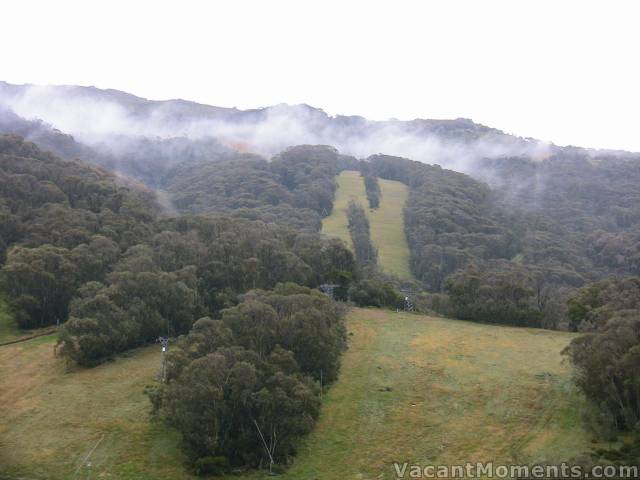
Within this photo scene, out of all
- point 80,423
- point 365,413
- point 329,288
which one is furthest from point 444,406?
point 329,288

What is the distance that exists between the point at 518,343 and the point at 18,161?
67.2 m

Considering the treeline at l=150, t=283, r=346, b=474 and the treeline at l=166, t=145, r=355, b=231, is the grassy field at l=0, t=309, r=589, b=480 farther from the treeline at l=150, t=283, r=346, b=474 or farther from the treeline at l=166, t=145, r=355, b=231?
the treeline at l=166, t=145, r=355, b=231

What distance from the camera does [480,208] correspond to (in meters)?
134

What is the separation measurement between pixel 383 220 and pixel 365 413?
10031cm

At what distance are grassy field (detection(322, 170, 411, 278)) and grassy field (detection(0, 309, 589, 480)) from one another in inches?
2372

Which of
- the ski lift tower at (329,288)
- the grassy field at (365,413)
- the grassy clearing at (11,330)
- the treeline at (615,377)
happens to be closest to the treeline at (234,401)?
the grassy field at (365,413)

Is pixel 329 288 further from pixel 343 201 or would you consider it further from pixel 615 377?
pixel 343 201

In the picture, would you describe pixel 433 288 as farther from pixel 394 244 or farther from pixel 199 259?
pixel 199 259

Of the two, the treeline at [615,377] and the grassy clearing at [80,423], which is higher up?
the treeline at [615,377]

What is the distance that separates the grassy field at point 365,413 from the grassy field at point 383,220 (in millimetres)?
60248

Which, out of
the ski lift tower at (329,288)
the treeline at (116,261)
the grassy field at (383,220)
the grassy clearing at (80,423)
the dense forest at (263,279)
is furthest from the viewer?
the grassy field at (383,220)

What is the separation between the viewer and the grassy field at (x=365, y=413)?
102 ft

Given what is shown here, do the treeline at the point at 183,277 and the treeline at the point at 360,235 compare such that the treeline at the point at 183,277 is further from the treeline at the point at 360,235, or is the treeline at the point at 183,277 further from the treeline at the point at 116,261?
the treeline at the point at 360,235

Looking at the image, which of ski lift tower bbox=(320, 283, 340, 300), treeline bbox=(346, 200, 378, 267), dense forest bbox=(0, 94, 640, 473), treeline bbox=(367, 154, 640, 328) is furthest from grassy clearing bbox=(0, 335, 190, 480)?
treeline bbox=(346, 200, 378, 267)
